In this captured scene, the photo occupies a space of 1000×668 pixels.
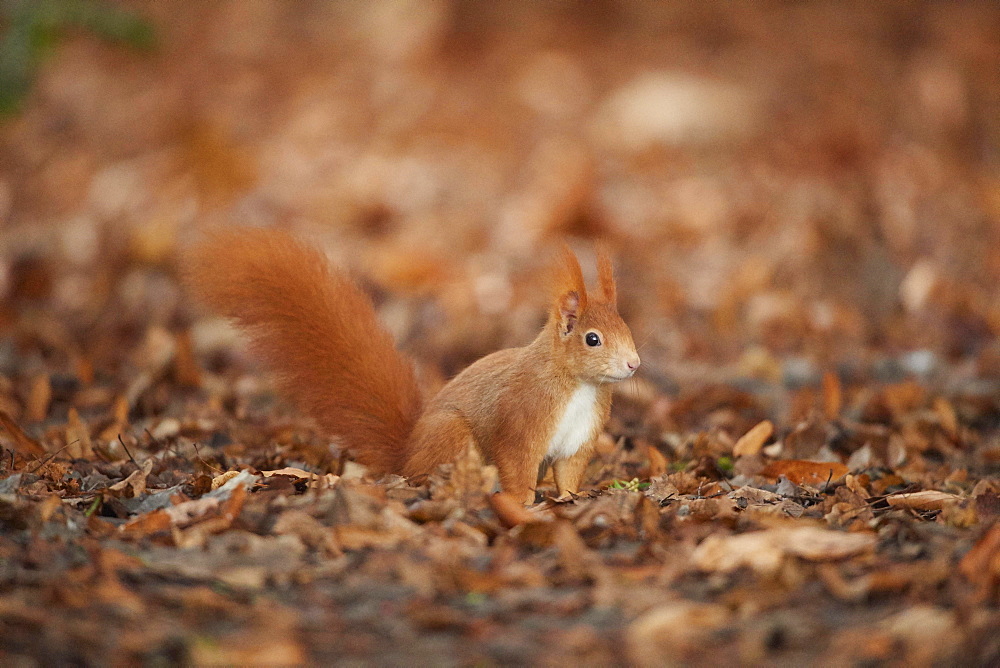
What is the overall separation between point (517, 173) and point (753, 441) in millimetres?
4150

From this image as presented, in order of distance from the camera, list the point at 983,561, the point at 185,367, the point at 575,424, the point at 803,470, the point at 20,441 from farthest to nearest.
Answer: the point at 185,367 < the point at 20,441 < the point at 803,470 < the point at 575,424 < the point at 983,561

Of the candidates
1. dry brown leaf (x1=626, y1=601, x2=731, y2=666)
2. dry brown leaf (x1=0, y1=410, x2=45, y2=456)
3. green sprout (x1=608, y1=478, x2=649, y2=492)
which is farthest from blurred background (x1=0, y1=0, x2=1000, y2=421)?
dry brown leaf (x1=626, y1=601, x2=731, y2=666)

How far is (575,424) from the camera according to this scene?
10.1 feet

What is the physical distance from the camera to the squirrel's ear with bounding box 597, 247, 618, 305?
122 inches

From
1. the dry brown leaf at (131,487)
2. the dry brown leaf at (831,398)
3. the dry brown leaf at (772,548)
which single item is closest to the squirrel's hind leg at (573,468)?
the dry brown leaf at (772,548)

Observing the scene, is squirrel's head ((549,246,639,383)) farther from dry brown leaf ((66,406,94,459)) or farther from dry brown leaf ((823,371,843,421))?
dry brown leaf ((66,406,94,459))

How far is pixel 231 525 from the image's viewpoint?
2.60 metres

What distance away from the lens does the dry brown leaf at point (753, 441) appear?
371 cm

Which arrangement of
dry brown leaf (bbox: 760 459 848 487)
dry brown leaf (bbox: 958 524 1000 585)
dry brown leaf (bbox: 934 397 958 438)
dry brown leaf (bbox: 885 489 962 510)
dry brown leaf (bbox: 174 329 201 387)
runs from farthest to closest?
dry brown leaf (bbox: 174 329 201 387)
dry brown leaf (bbox: 934 397 958 438)
dry brown leaf (bbox: 760 459 848 487)
dry brown leaf (bbox: 885 489 962 510)
dry brown leaf (bbox: 958 524 1000 585)

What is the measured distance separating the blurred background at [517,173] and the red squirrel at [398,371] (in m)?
1.65

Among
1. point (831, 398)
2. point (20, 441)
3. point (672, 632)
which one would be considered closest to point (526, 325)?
point (831, 398)

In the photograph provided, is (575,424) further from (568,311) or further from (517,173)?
(517,173)

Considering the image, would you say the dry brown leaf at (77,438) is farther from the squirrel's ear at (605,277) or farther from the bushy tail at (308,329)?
the squirrel's ear at (605,277)

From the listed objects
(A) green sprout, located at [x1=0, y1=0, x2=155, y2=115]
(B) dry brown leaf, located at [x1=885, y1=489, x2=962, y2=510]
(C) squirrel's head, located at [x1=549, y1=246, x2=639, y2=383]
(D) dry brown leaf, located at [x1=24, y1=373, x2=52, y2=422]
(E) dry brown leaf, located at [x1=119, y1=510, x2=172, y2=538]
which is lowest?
(D) dry brown leaf, located at [x1=24, y1=373, x2=52, y2=422]
